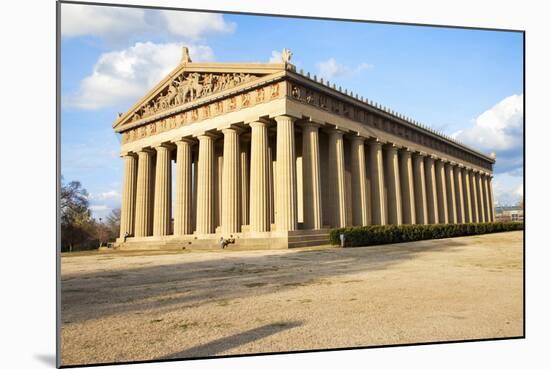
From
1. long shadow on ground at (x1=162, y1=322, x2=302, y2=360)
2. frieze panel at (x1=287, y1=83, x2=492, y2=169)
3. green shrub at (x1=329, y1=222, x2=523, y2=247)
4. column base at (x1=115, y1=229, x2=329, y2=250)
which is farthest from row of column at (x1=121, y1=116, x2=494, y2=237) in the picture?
long shadow on ground at (x1=162, y1=322, x2=302, y2=360)

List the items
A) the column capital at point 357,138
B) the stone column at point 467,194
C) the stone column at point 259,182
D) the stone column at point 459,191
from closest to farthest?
the stone column at point 259,182, the column capital at point 357,138, the stone column at point 467,194, the stone column at point 459,191

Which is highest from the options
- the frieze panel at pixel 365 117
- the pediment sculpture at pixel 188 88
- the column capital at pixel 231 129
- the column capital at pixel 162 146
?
the pediment sculpture at pixel 188 88

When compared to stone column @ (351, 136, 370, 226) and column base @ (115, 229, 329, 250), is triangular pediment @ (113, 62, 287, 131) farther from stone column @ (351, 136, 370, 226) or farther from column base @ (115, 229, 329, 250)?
stone column @ (351, 136, 370, 226)

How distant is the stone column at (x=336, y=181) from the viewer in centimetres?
2953

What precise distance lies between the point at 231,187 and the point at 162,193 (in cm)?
778

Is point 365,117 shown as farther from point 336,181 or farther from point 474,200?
point 474,200

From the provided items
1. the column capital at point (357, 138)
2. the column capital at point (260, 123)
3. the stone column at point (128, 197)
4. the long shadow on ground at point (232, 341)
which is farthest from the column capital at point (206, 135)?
the long shadow on ground at point (232, 341)

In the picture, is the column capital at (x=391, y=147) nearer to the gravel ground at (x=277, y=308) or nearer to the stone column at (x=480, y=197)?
the stone column at (x=480, y=197)

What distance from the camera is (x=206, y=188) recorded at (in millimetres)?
31375

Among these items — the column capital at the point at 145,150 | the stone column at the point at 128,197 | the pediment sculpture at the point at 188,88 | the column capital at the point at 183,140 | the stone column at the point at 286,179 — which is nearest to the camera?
the stone column at the point at 286,179

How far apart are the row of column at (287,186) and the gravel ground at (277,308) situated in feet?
46.3

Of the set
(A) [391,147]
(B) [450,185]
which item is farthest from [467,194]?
(A) [391,147]
